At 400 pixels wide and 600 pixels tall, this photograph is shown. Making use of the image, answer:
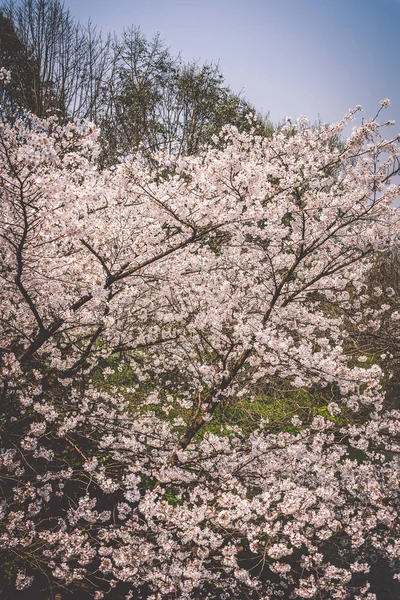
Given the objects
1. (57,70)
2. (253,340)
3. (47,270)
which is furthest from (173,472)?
(57,70)

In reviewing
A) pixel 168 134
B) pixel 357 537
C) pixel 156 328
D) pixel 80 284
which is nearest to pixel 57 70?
pixel 168 134

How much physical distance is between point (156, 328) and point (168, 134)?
12.6 meters

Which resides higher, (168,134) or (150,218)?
(168,134)

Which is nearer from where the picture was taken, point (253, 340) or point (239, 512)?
point (239, 512)

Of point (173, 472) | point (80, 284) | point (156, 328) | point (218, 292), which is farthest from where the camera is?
point (156, 328)

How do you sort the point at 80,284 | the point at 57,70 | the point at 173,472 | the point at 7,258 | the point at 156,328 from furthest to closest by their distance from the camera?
the point at 57,70
the point at 156,328
the point at 173,472
the point at 80,284
the point at 7,258

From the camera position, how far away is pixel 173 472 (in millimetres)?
3908

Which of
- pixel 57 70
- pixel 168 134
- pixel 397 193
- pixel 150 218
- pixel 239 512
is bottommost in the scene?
pixel 239 512

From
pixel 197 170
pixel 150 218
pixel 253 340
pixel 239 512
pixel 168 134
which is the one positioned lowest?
pixel 239 512

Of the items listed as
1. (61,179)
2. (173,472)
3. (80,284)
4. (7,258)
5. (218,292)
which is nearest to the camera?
(61,179)

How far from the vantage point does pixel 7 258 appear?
3400 mm

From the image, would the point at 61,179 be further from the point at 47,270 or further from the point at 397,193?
the point at 397,193

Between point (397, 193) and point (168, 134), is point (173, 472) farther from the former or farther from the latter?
point (168, 134)

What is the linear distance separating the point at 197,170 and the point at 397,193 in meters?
2.27
